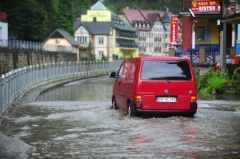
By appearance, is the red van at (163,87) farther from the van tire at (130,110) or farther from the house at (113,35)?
the house at (113,35)

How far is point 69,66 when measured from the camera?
53250mm

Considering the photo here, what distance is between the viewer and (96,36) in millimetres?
139000

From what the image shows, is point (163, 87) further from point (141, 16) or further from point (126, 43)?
point (141, 16)

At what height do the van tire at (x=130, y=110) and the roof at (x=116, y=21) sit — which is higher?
the roof at (x=116, y=21)

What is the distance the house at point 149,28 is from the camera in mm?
162125

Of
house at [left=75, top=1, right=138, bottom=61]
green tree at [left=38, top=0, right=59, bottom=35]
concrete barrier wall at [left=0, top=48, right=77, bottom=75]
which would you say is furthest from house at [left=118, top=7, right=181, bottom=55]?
concrete barrier wall at [left=0, top=48, right=77, bottom=75]

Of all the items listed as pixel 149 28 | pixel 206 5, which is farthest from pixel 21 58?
pixel 149 28

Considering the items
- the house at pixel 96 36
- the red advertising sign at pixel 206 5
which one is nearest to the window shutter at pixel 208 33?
the red advertising sign at pixel 206 5

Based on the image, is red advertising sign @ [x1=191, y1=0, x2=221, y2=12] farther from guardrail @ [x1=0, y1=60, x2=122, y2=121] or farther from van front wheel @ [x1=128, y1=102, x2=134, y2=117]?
van front wheel @ [x1=128, y1=102, x2=134, y2=117]

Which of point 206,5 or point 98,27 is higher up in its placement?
point 98,27

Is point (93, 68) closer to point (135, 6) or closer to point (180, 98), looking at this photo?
point (180, 98)

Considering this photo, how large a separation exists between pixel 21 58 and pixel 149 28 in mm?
106779

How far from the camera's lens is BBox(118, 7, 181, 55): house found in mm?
162125

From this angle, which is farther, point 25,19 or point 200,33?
point 25,19
